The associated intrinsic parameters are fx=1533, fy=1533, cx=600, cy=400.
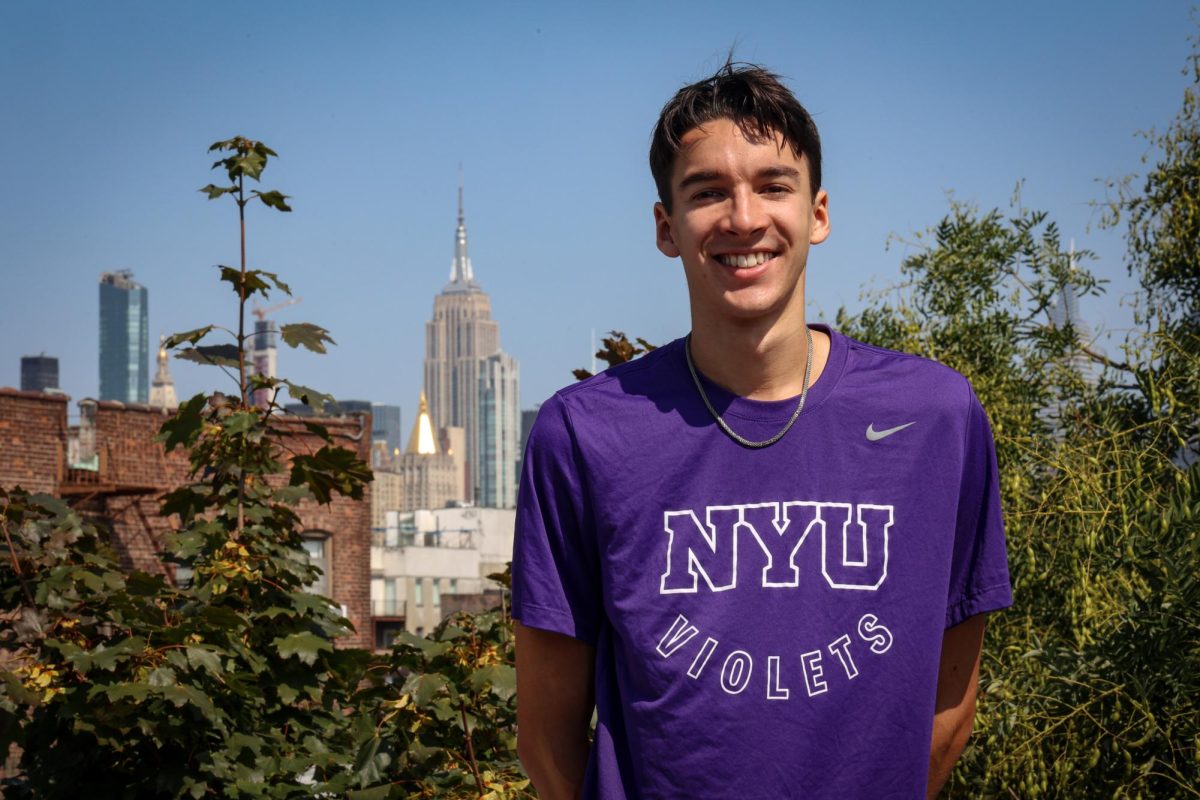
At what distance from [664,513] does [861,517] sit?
0.28m

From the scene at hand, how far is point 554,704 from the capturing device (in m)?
2.26

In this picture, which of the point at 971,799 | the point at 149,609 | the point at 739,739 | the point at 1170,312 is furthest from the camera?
the point at 1170,312

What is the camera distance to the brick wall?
76.0ft

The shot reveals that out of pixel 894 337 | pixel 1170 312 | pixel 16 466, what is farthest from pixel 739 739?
pixel 16 466

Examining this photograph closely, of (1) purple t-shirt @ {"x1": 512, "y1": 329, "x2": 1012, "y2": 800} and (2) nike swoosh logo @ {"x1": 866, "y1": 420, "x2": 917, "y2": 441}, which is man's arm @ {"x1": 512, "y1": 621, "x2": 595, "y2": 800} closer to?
(1) purple t-shirt @ {"x1": 512, "y1": 329, "x2": 1012, "y2": 800}

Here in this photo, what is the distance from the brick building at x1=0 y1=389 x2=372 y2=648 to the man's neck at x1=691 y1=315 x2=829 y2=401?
19.6 meters

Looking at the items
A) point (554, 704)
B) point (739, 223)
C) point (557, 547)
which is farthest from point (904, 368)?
point (554, 704)

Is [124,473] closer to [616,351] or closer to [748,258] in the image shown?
[616,351]

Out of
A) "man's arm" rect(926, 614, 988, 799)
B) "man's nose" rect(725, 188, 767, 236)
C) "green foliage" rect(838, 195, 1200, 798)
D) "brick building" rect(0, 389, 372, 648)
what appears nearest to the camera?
"man's nose" rect(725, 188, 767, 236)

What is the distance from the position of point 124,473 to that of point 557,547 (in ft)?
79.6

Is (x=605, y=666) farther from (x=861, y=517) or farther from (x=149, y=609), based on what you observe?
(x=149, y=609)

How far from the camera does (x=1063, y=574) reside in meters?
6.12

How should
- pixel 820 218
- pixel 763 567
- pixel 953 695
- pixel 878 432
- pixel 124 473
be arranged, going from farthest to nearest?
pixel 124 473 < pixel 820 218 < pixel 953 695 < pixel 878 432 < pixel 763 567

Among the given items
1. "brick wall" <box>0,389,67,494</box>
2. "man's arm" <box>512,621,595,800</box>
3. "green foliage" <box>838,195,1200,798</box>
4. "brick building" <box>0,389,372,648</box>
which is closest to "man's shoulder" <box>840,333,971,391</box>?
"man's arm" <box>512,621,595,800</box>
